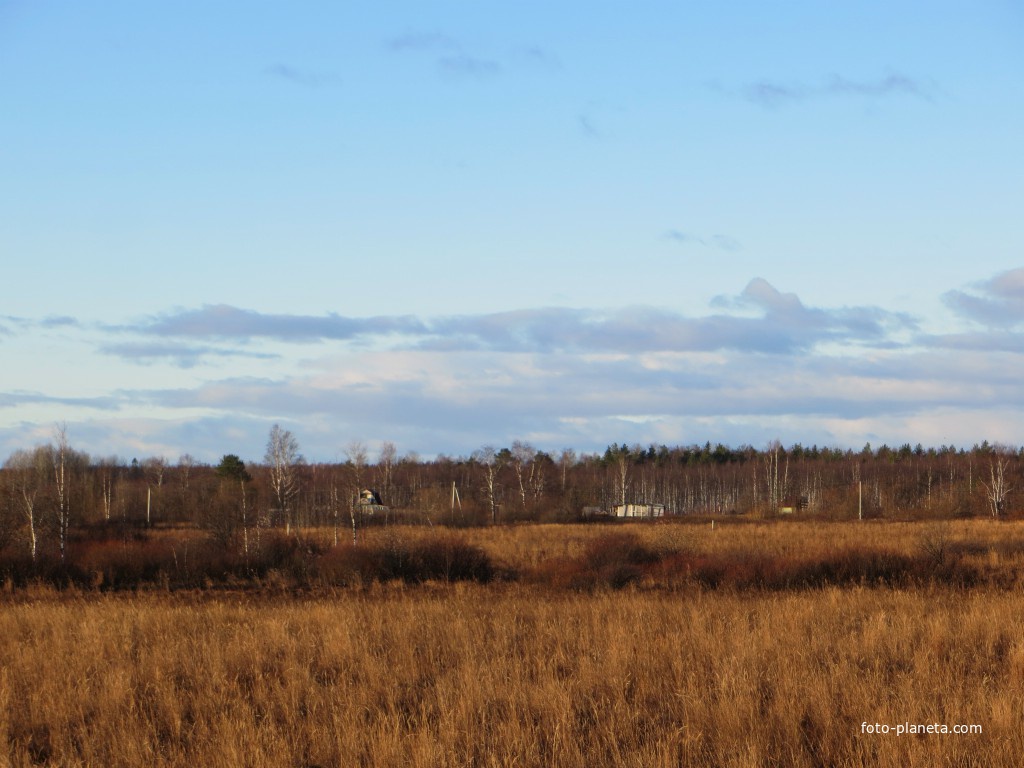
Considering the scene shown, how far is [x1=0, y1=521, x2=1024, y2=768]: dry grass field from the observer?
7.64m

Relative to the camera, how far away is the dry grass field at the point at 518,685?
25.1 feet

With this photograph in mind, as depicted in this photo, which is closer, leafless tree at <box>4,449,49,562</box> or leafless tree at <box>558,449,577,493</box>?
leafless tree at <box>4,449,49,562</box>

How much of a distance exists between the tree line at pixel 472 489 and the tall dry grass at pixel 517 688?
2032 cm

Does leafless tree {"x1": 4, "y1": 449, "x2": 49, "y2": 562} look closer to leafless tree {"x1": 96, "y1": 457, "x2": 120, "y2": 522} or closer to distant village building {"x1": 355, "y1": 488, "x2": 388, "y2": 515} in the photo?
leafless tree {"x1": 96, "y1": 457, "x2": 120, "y2": 522}

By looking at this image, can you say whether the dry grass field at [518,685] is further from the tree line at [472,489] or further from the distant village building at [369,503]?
the distant village building at [369,503]

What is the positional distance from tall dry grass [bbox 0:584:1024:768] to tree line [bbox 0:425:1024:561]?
20.3 meters

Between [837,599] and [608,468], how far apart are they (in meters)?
116

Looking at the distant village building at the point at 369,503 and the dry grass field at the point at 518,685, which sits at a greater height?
the dry grass field at the point at 518,685

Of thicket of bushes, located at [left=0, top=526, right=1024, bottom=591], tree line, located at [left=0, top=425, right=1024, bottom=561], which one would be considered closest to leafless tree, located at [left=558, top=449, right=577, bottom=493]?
tree line, located at [left=0, top=425, right=1024, bottom=561]

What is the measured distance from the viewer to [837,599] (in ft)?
55.4

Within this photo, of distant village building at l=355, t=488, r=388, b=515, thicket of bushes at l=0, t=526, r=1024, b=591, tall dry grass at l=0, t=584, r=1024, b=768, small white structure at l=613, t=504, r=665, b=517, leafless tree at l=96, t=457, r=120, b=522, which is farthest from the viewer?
small white structure at l=613, t=504, r=665, b=517

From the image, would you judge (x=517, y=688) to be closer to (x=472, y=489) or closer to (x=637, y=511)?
(x=637, y=511)

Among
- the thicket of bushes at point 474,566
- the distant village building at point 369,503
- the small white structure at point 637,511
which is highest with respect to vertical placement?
the thicket of bushes at point 474,566

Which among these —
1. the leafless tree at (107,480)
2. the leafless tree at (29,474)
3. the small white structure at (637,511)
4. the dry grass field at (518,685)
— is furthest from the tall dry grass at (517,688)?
the small white structure at (637,511)
